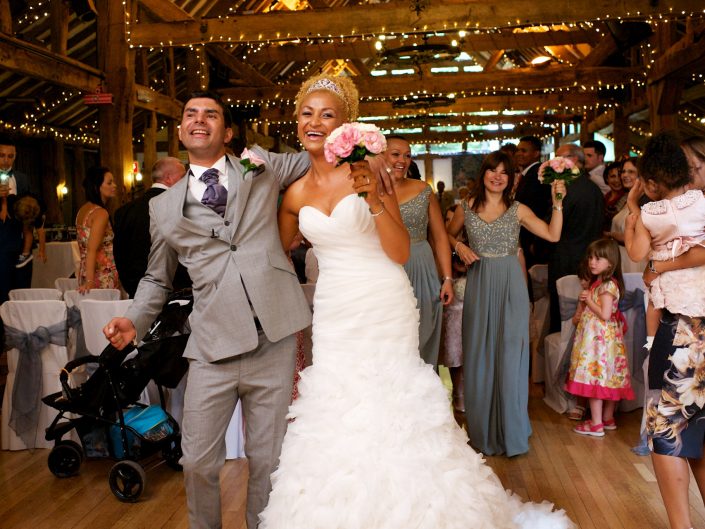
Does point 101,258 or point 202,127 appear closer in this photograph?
point 202,127

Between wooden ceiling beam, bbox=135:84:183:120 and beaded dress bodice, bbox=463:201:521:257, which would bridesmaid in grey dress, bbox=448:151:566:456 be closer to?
beaded dress bodice, bbox=463:201:521:257

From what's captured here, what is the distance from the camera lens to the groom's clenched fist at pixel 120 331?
261 cm

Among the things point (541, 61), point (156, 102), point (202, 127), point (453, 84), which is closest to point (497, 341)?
point (202, 127)

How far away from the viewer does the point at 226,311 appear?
2.56 meters

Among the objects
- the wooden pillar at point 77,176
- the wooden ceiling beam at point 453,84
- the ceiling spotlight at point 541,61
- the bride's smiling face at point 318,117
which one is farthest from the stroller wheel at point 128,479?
the wooden pillar at point 77,176

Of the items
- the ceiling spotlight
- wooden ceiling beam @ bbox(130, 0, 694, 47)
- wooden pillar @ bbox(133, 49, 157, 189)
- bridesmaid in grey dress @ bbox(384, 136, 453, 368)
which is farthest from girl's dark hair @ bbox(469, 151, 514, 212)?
the ceiling spotlight

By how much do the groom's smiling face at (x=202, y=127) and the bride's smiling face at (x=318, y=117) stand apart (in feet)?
0.95

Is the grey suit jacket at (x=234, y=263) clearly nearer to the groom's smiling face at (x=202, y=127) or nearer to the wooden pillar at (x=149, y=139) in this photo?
the groom's smiling face at (x=202, y=127)

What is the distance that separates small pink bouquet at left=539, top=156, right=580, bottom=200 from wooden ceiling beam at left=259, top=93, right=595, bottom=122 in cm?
1350

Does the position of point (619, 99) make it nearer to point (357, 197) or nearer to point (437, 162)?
point (357, 197)

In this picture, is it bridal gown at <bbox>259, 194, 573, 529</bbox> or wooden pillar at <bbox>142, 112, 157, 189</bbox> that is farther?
wooden pillar at <bbox>142, 112, 157, 189</bbox>

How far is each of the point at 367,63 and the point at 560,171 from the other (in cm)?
1345

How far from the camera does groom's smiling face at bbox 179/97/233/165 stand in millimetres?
2635

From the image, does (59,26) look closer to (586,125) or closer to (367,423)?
(367,423)
